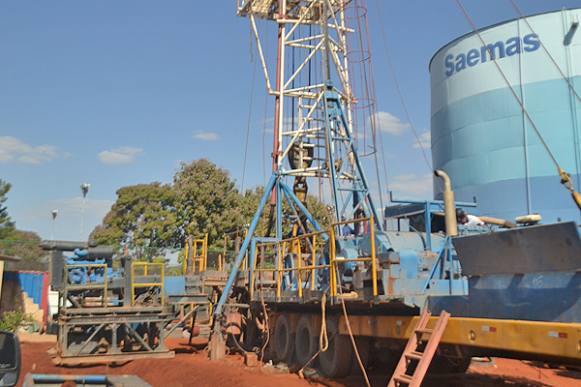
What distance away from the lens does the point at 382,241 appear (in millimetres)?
10781

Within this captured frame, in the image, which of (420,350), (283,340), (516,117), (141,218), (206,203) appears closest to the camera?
Result: (420,350)

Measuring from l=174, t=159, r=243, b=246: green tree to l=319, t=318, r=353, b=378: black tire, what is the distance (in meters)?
26.1

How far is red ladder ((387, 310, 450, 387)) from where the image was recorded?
7.19 metres

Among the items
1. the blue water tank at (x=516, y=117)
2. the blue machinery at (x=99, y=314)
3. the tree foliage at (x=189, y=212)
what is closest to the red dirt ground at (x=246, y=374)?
→ the blue machinery at (x=99, y=314)

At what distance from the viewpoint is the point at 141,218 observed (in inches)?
1689

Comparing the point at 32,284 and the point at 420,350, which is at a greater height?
the point at 32,284

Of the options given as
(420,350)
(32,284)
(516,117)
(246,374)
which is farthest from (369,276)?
(32,284)

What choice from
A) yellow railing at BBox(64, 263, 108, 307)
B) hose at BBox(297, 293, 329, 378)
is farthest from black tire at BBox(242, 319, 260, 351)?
Answer: yellow railing at BBox(64, 263, 108, 307)

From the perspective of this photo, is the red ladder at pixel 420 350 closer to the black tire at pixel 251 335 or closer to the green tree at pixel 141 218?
the black tire at pixel 251 335

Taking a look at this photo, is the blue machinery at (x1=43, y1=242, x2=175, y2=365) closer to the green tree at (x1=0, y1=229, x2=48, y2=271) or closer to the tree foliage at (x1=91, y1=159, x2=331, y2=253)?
the green tree at (x1=0, y1=229, x2=48, y2=271)

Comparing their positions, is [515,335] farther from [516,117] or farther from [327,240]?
[516,117]

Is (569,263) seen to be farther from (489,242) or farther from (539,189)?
(539,189)

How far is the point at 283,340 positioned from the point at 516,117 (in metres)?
16.8

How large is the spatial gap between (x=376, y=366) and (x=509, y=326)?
512 cm
